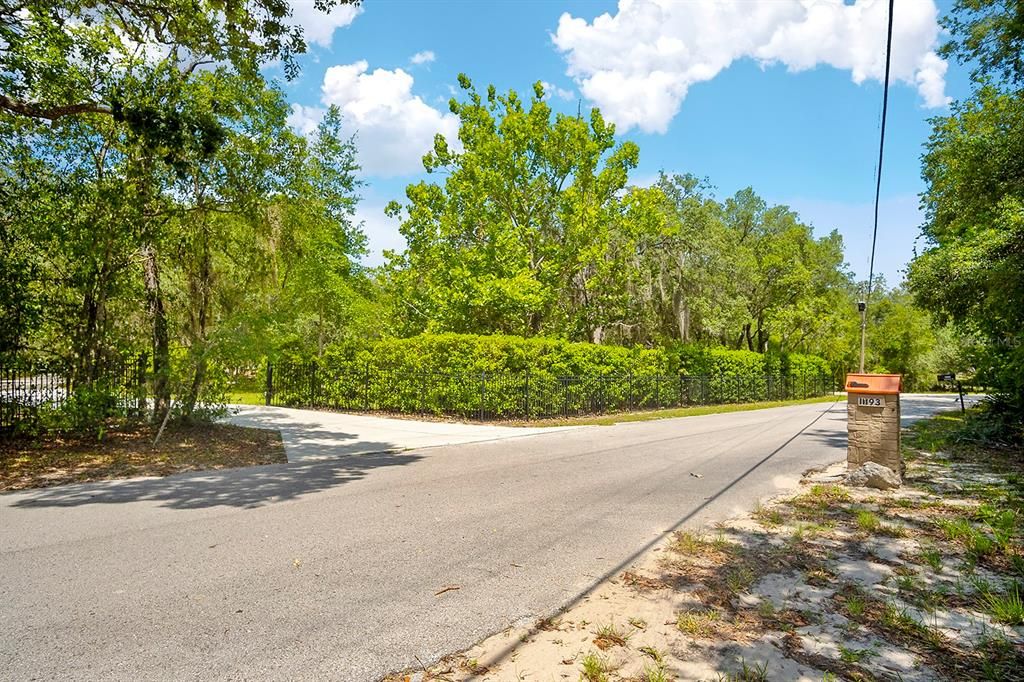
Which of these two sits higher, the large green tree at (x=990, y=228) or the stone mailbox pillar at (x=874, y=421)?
the large green tree at (x=990, y=228)

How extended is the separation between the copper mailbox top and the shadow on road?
22.6 feet

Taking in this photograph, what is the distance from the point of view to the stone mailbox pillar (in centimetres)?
716

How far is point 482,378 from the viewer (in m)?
15.8

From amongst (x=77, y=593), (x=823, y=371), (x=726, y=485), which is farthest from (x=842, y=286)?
(x=77, y=593)

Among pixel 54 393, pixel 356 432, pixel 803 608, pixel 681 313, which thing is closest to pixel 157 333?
pixel 54 393

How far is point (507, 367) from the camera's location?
1647 centimetres

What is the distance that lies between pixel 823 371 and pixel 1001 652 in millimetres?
42654

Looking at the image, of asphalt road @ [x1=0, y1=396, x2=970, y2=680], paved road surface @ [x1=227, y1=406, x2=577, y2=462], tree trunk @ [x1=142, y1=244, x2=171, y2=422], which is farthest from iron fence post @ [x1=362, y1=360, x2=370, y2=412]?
asphalt road @ [x1=0, y1=396, x2=970, y2=680]

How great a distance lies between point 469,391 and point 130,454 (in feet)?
27.7

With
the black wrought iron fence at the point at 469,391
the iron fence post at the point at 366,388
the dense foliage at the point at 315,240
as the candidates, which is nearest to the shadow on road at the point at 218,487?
the dense foliage at the point at 315,240

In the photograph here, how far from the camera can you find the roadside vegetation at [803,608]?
2.73 m

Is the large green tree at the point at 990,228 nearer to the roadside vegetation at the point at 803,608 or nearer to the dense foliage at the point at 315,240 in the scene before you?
the dense foliage at the point at 315,240

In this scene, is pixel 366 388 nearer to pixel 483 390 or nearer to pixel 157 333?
pixel 483 390

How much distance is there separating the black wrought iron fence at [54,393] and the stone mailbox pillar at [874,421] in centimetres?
1251
